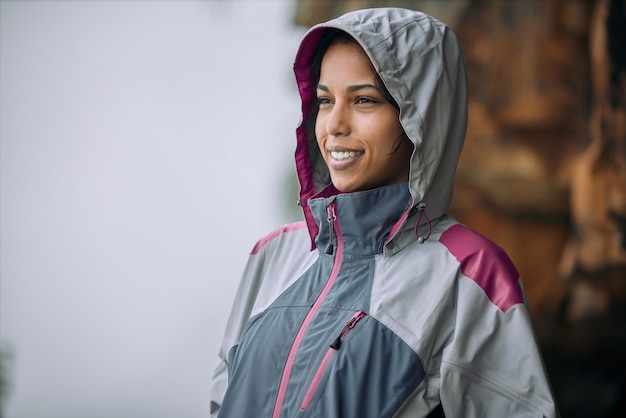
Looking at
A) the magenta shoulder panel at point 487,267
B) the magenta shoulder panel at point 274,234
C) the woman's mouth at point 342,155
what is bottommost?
the magenta shoulder panel at point 274,234

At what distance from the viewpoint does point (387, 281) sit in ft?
4.07

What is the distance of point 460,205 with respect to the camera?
4.32 meters

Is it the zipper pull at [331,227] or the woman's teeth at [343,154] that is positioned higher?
the woman's teeth at [343,154]

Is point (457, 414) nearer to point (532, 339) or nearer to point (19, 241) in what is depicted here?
point (532, 339)

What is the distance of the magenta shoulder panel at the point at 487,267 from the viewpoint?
1.16 metres

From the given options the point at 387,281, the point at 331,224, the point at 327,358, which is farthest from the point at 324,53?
the point at 327,358

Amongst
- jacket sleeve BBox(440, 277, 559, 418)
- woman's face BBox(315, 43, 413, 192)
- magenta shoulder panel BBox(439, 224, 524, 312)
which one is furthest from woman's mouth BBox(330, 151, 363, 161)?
jacket sleeve BBox(440, 277, 559, 418)

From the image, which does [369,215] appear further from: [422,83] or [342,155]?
[422,83]

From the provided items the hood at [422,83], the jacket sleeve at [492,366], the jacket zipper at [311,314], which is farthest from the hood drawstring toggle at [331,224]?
the jacket sleeve at [492,366]

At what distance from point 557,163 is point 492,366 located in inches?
126

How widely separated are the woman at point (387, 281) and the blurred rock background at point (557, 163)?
229 cm

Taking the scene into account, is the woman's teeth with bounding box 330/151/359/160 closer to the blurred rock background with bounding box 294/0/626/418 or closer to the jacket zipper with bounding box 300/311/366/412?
the jacket zipper with bounding box 300/311/366/412

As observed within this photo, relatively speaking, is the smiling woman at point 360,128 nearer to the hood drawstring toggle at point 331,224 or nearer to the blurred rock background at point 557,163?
the hood drawstring toggle at point 331,224

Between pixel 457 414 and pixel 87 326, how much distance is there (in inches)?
194
